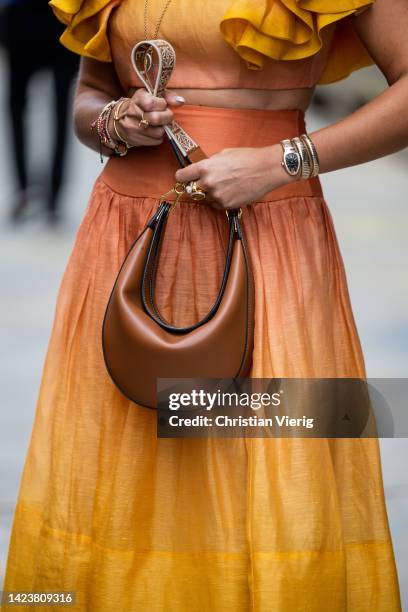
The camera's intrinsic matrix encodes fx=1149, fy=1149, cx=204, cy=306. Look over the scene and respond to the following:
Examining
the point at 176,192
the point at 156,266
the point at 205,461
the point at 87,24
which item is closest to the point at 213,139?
the point at 176,192

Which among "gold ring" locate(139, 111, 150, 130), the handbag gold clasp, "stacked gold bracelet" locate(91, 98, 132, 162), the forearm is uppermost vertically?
"stacked gold bracelet" locate(91, 98, 132, 162)

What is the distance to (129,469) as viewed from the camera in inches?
67.7

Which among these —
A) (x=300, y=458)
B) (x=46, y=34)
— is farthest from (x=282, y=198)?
(x=46, y=34)

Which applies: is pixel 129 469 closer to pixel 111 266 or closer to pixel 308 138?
pixel 111 266

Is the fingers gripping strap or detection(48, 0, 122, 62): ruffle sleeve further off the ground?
detection(48, 0, 122, 62): ruffle sleeve

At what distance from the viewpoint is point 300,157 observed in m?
1.64

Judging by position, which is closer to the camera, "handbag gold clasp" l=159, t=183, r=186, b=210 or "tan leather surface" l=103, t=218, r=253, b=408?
"tan leather surface" l=103, t=218, r=253, b=408

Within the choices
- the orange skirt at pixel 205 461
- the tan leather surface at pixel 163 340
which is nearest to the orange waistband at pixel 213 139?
the orange skirt at pixel 205 461

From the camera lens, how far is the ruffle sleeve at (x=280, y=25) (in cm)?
161

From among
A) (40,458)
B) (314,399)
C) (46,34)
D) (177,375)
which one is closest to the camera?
(177,375)

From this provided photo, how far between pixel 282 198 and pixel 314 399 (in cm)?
31

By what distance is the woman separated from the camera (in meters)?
1.63
